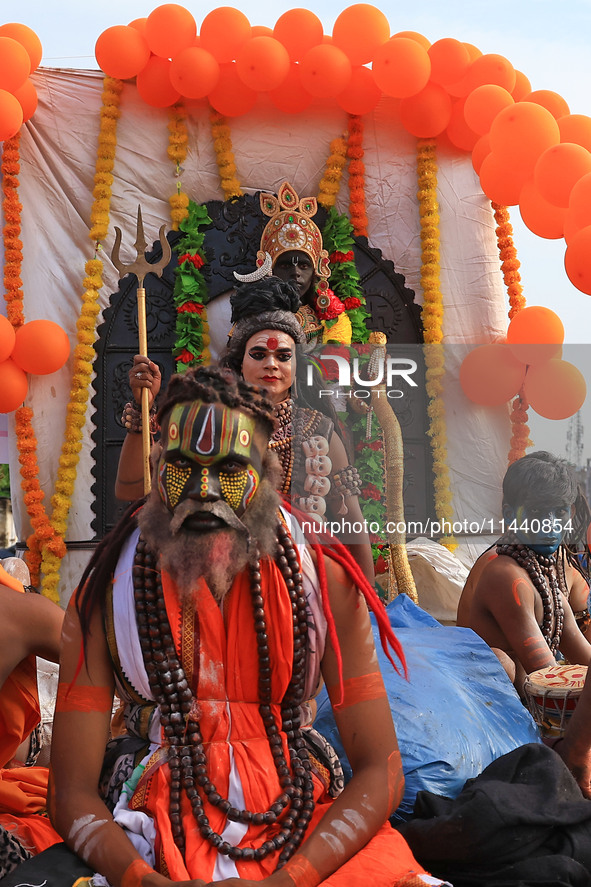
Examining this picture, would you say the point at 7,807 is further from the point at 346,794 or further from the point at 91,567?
the point at 346,794

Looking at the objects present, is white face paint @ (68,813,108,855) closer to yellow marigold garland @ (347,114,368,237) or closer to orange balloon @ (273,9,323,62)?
yellow marigold garland @ (347,114,368,237)

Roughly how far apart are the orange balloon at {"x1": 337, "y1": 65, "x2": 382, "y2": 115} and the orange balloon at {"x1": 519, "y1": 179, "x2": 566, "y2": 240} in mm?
1404

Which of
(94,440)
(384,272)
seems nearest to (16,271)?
(94,440)

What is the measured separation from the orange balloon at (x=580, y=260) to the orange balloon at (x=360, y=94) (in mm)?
2063

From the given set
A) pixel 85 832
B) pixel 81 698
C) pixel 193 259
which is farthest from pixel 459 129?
pixel 85 832

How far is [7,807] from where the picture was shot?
2.54m

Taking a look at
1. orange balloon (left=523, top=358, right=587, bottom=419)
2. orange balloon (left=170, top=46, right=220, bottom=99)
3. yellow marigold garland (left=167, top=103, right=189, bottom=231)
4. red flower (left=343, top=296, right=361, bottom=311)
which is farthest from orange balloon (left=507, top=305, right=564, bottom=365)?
orange balloon (left=170, top=46, right=220, bottom=99)

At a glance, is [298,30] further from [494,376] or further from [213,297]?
[494,376]

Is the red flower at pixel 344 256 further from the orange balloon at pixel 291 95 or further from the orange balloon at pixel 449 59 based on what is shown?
the orange balloon at pixel 449 59

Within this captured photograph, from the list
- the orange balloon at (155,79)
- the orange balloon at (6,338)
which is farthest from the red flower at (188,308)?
the orange balloon at (155,79)

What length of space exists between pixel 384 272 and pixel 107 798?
4.97 m

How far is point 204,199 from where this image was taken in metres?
Result: 6.54

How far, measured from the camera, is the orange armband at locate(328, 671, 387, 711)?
222 cm

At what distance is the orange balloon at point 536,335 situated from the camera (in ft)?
19.9
